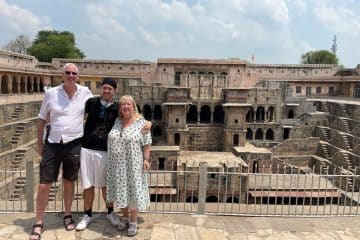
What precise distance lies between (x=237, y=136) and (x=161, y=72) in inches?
430

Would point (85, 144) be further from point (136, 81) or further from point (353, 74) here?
point (353, 74)

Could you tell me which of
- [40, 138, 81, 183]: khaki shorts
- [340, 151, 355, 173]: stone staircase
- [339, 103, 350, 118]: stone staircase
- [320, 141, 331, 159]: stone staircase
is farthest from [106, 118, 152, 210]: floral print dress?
[339, 103, 350, 118]: stone staircase

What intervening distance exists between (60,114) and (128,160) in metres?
1.13

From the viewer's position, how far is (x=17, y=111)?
18.0m

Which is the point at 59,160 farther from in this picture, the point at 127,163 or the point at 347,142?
the point at 347,142

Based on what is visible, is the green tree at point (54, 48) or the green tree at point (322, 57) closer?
the green tree at point (54, 48)

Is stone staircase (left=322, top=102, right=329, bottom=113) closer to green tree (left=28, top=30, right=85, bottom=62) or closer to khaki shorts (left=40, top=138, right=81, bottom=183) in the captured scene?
khaki shorts (left=40, top=138, right=81, bottom=183)

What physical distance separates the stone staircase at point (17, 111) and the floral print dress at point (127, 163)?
15.0 metres

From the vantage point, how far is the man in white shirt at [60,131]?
459 centimetres

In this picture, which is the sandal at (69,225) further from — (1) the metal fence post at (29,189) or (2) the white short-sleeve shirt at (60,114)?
(2) the white short-sleeve shirt at (60,114)

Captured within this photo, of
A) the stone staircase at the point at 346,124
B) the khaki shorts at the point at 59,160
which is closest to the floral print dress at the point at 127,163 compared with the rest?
the khaki shorts at the point at 59,160


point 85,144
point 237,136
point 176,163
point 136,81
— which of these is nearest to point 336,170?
point 237,136

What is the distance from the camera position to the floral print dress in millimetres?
4629

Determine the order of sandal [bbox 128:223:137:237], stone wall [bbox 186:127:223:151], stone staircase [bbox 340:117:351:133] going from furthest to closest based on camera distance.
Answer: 1. stone wall [bbox 186:127:223:151]
2. stone staircase [bbox 340:117:351:133]
3. sandal [bbox 128:223:137:237]
